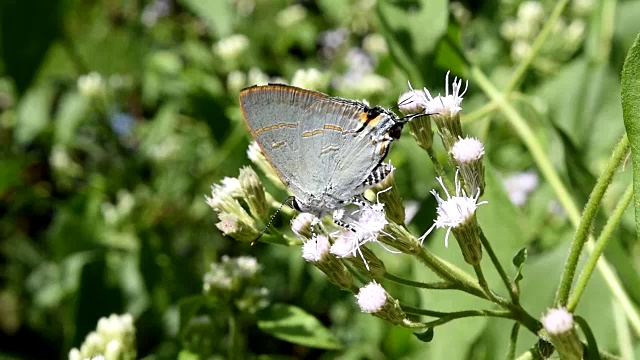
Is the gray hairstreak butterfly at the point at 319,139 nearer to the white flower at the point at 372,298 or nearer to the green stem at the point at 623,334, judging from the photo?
the white flower at the point at 372,298

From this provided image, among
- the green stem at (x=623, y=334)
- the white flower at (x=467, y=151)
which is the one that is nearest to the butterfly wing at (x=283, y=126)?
the white flower at (x=467, y=151)

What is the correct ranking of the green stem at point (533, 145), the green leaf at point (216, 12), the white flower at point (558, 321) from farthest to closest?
the green leaf at point (216, 12) < the green stem at point (533, 145) < the white flower at point (558, 321)

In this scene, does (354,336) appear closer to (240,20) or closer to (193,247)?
(193,247)

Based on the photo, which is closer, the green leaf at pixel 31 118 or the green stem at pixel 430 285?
the green stem at pixel 430 285

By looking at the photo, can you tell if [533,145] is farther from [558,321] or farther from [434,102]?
[558,321]

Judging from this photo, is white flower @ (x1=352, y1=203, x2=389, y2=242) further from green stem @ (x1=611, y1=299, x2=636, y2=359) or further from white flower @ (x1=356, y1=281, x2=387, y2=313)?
green stem @ (x1=611, y1=299, x2=636, y2=359)

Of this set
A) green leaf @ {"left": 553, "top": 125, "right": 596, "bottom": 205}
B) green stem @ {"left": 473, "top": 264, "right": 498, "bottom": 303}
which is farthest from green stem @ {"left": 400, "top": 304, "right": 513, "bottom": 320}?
green leaf @ {"left": 553, "top": 125, "right": 596, "bottom": 205}
